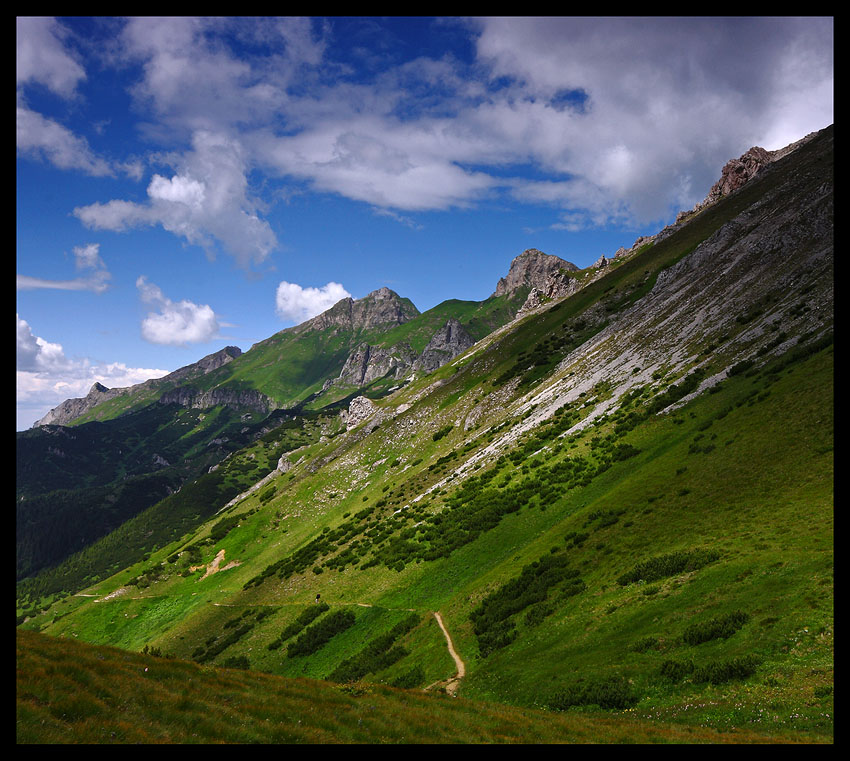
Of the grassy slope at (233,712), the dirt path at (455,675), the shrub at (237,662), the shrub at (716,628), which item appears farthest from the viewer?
the shrub at (237,662)

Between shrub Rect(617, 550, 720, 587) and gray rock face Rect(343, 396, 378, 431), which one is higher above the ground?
gray rock face Rect(343, 396, 378, 431)

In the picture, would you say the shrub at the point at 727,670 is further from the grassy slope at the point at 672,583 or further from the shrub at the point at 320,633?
the shrub at the point at 320,633

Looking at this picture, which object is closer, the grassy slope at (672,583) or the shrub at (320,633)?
the grassy slope at (672,583)

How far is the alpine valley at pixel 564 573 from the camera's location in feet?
47.0

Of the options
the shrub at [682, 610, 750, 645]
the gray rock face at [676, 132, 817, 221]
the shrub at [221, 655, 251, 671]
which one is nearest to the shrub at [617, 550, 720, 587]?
the shrub at [682, 610, 750, 645]

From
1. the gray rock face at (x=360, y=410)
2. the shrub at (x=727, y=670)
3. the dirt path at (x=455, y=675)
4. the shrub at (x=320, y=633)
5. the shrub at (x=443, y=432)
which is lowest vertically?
the shrub at (x=320, y=633)

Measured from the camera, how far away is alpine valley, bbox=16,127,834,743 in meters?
14.3

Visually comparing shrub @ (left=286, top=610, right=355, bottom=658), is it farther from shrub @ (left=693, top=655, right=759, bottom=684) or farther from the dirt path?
shrub @ (left=693, top=655, right=759, bottom=684)

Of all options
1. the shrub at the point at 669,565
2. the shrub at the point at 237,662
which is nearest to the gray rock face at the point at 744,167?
the shrub at the point at 669,565

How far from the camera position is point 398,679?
2777 centimetres

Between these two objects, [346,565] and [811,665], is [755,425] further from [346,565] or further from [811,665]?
[346,565]
